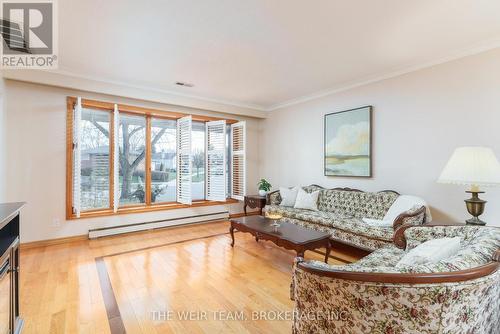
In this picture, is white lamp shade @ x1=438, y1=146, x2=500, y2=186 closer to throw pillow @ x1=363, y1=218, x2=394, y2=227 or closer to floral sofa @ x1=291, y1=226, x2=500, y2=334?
throw pillow @ x1=363, y1=218, x2=394, y2=227

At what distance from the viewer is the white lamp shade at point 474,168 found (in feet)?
7.19

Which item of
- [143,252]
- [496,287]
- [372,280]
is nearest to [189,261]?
[143,252]

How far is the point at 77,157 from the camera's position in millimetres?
3602

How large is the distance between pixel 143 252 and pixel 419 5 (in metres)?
4.26

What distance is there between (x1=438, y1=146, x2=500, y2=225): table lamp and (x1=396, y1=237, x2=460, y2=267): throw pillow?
98cm

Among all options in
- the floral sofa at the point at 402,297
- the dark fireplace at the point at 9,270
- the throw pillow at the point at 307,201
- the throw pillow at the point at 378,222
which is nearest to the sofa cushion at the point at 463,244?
the floral sofa at the point at 402,297

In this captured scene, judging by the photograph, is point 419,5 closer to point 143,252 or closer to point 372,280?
point 372,280

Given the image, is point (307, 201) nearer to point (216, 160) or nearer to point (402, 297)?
point (216, 160)

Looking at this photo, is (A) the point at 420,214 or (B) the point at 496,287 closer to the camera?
(B) the point at 496,287

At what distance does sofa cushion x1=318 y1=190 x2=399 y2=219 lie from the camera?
139 inches

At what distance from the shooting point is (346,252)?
3.54 meters

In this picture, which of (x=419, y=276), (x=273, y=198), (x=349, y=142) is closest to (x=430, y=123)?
(x=349, y=142)

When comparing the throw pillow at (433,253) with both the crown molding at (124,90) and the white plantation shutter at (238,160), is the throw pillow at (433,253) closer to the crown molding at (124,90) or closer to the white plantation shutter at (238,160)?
the white plantation shutter at (238,160)

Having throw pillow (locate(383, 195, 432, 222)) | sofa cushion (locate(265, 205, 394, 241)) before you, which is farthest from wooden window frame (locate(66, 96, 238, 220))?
throw pillow (locate(383, 195, 432, 222))
